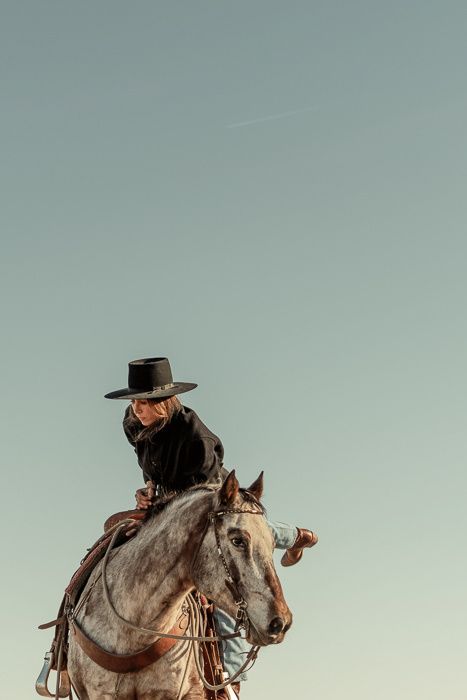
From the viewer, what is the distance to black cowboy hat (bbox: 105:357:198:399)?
1340 cm

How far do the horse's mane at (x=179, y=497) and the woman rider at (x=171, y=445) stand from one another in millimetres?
354

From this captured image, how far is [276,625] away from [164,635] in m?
1.56

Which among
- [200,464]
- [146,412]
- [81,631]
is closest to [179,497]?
[200,464]

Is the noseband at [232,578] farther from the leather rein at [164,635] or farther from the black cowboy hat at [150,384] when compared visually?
the black cowboy hat at [150,384]

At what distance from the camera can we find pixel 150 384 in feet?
44.4

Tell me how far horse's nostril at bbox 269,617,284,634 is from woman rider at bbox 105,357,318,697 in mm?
2248

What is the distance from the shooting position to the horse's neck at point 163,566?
11820 mm

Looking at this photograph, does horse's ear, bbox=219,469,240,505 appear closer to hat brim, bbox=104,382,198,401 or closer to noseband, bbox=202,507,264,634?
noseband, bbox=202,507,264,634

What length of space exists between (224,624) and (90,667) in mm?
1477

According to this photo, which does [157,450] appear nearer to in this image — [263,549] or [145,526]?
[145,526]

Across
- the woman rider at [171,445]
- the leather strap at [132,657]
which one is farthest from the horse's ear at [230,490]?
the leather strap at [132,657]

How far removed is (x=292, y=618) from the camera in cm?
1095

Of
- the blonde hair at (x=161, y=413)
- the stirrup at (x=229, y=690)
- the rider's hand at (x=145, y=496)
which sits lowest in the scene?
the stirrup at (x=229, y=690)

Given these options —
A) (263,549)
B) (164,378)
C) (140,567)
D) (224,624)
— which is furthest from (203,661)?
(164,378)
